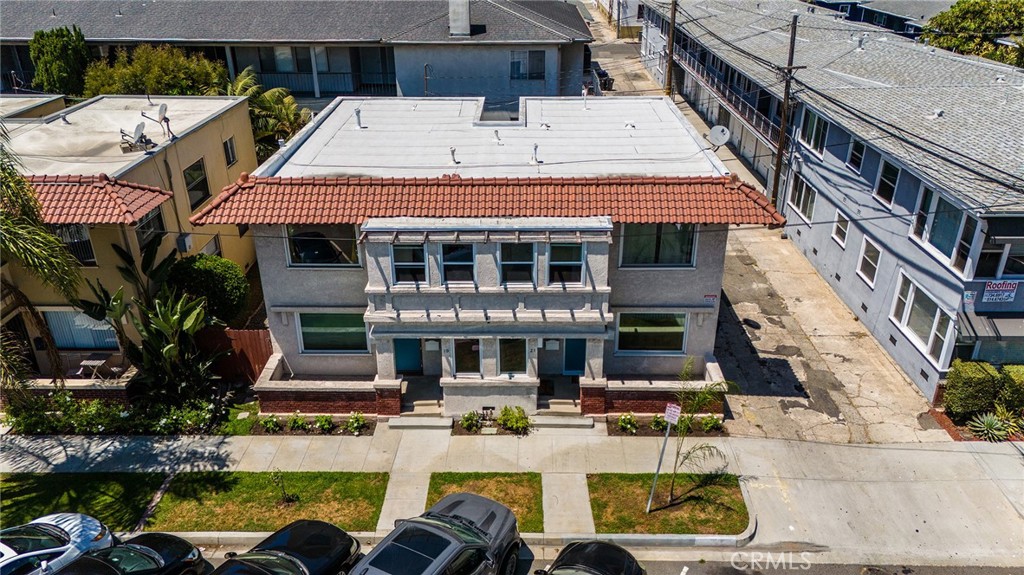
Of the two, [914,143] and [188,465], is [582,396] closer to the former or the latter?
[188,465]

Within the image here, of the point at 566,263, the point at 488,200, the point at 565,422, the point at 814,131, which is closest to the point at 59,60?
the point at 488,200

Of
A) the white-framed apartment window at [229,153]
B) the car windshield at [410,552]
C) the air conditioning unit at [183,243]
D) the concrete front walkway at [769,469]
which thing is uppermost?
the white-framed apartment window at [229,153]

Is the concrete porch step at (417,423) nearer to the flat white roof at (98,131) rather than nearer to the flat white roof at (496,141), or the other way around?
the flat white roof at (496,141)

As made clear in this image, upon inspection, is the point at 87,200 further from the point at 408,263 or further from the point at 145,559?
the point at 145,559

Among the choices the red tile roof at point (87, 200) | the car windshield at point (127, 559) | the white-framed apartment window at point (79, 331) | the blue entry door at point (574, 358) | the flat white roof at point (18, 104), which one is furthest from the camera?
the flat white roof at point (18, 104)

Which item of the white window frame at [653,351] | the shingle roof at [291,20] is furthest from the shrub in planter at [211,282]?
the shingle roof at [291,20]

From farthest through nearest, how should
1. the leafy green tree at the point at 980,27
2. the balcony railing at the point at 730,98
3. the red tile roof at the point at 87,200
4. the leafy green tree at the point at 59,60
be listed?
the leafy green tree at the point at 980,27
the leafy green tree at the point at 59,60
the balcony railing at the point at 730,98
the red tile roof at the point at 87,200

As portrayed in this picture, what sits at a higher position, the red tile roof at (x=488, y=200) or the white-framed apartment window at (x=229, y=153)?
the red tile roof at (x=488, y=200)
